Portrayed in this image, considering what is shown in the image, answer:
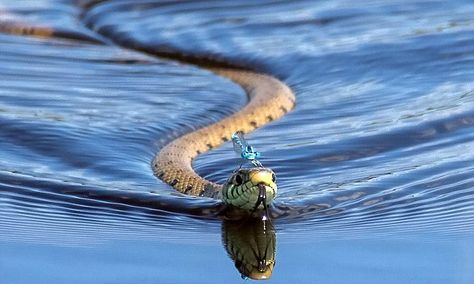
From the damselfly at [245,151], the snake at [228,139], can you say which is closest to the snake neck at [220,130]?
the snake at [228,139]

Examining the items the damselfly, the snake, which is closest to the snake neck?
the snake

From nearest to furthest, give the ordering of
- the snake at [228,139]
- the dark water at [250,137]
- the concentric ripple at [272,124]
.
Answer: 1. the dark water at [250,137]
2. the snake at [228,139]
3. the concentric ripple at [272,124]

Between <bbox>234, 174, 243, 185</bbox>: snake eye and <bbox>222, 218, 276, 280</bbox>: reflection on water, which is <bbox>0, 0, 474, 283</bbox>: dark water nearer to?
<bbox>222, 218, 276, 280</bbox>: reflection on water

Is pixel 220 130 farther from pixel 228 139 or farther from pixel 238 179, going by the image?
pixel 238 179

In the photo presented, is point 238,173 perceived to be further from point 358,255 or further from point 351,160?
point 351,160

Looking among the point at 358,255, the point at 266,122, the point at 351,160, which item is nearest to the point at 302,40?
the point at 266,122

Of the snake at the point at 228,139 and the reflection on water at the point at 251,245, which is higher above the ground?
the snake at the point at 228,139

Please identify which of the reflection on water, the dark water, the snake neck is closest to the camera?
the reflection on water

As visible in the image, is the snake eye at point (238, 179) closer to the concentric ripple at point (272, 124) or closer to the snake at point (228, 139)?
the snake at point (228, 139)
